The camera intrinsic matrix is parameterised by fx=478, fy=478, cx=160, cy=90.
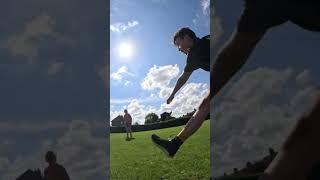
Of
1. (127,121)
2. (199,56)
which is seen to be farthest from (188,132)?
(199,56)

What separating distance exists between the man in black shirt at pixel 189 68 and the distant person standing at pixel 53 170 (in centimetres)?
99

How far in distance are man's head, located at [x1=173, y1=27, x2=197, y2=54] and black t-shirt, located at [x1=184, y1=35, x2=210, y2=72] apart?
0.06 meters

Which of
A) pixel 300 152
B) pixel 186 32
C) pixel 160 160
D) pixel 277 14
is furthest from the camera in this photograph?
pixel 186 32

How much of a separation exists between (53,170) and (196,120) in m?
1.54

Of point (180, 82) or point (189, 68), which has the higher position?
point (189, 68)

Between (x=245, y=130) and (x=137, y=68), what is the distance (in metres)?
1.33

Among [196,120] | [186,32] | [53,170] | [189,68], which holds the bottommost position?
[53,170]

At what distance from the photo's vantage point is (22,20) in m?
4.59

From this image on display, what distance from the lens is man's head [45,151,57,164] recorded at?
463 cm

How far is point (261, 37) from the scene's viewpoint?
4918mm

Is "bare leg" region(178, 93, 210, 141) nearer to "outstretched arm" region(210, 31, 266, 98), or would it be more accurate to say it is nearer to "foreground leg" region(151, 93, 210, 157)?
"foreground leg" region(151, 93, 210, 157)

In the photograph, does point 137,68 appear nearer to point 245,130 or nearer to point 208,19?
point 208,19

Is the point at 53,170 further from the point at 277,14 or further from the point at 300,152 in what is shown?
the point at 277,14

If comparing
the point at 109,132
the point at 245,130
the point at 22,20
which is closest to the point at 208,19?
the point at 245,130
